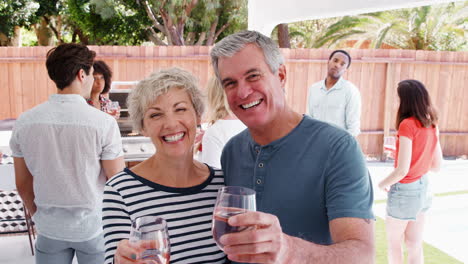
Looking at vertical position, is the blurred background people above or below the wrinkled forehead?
below

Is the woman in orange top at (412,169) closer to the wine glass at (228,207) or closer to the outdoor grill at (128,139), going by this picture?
the outdoor grill at (128,139)

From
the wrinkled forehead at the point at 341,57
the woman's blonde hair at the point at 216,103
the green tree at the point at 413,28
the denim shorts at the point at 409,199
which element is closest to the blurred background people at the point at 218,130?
the woman's blonde hair at the point at 216,103

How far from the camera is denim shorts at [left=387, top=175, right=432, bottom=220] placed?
316 cm

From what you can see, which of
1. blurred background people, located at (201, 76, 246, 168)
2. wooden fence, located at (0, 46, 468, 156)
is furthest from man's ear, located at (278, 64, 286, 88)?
wooden fence, located at (0, 46, 468, 156)

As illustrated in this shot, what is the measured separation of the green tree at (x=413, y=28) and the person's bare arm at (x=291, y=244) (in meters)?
12.3

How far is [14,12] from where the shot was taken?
45.6 ft

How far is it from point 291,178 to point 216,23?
15958 millimetres

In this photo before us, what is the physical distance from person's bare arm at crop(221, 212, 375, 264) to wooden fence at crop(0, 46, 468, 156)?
738 cm

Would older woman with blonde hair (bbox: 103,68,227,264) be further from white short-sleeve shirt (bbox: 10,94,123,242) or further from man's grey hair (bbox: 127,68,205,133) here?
white short-sleeve shirt (bbox: 10,94,123,242)

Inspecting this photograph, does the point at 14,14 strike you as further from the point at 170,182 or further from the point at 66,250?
the point at 170,182

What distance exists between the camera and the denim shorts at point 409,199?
10.4ft

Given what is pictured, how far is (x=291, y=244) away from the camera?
0.98 m

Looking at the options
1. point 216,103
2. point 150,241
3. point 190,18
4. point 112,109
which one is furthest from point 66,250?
point 190,18

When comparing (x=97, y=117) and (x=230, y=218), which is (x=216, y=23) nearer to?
(x=97, y=117)
